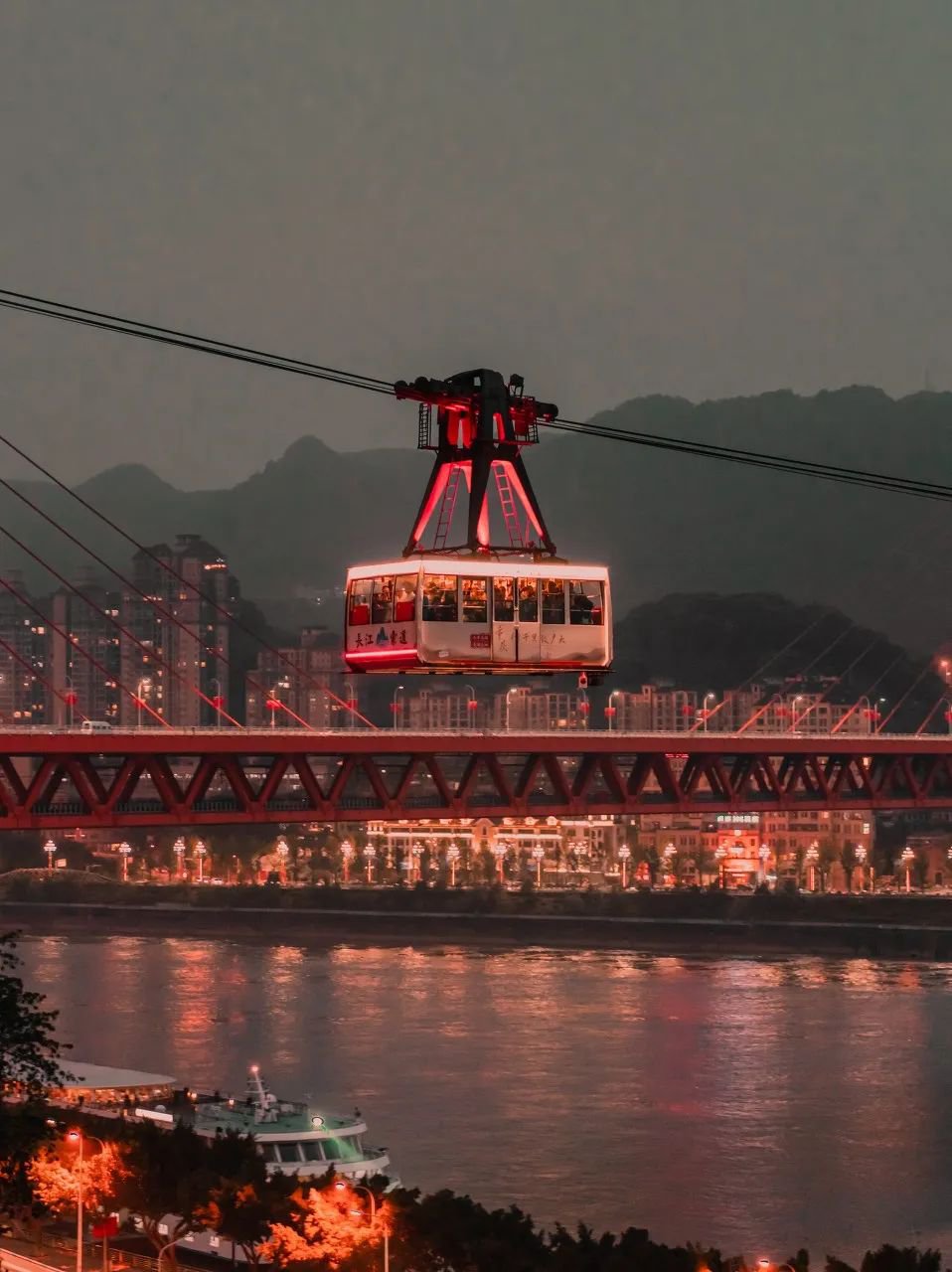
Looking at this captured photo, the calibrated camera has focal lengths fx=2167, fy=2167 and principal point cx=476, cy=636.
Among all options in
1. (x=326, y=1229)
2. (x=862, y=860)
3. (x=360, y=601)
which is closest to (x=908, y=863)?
(x=862, y=860)

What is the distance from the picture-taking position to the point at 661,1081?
51469mm

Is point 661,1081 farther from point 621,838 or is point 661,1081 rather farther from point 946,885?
point 621,838

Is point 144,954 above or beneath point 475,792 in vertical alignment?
beneath

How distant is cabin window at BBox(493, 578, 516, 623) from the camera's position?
2239cm

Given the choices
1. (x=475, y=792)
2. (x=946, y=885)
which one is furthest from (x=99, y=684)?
(x=946, y=885)

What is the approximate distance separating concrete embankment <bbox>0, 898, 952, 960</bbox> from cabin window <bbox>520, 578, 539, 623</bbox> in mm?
68727

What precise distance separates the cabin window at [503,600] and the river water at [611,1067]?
15928 millimetres

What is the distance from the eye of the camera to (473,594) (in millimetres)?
22297

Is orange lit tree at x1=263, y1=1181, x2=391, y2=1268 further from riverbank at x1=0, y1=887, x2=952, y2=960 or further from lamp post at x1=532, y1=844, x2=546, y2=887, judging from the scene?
lamp post at x1=532, y1=844, x2=546, y2=887

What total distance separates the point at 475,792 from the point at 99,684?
77166 millimetres

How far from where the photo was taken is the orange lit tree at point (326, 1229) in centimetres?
2675

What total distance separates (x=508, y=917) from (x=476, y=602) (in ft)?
267

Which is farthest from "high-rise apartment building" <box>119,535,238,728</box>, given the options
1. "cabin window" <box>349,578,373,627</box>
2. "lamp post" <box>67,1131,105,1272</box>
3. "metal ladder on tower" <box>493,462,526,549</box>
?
"metal ladder on tower" <box>493,462,526,549</box>

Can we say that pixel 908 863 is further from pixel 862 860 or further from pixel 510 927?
pixel 510 927
